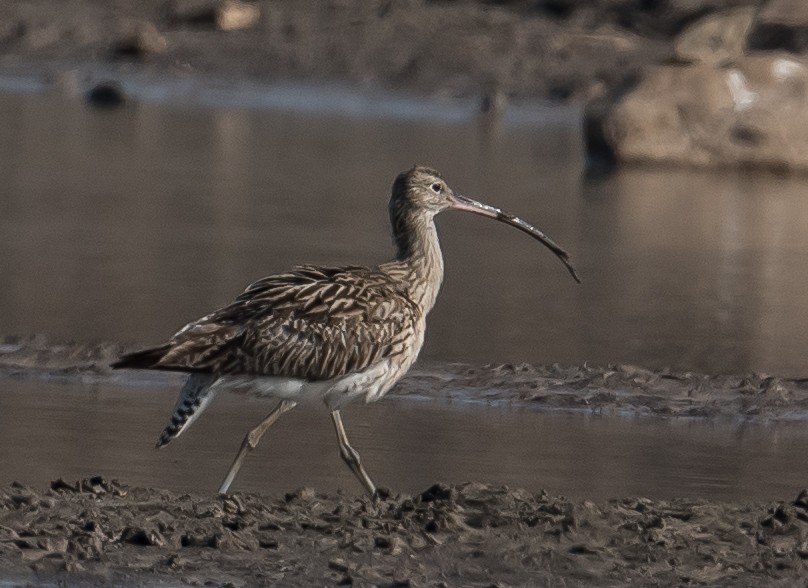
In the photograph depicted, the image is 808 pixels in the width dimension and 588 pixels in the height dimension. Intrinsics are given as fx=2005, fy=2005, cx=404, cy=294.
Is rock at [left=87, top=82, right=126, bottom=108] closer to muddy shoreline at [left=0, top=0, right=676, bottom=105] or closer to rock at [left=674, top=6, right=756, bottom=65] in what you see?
muddy shoreline at [left=0, top=0, right=676, bottom=105]

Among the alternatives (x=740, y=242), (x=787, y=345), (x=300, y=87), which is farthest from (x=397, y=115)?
(x=787, y=345)

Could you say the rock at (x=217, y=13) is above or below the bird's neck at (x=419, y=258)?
below

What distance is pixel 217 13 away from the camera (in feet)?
99.6

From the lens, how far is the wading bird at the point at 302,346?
24.0 ft

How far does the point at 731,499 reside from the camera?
770 cm

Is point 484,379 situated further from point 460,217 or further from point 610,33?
point 610,33

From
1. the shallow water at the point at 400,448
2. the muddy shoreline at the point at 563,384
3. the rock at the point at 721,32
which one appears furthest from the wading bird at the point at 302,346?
the rock at the point at 721,32

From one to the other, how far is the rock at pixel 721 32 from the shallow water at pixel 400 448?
16.4m

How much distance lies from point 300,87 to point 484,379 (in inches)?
752

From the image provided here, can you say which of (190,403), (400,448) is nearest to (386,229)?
(400,448)

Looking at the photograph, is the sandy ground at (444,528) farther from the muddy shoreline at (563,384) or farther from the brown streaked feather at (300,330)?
the brown streaked feather at (300,330)

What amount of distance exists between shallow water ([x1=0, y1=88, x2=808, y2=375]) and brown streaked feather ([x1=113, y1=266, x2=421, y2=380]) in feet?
9.24

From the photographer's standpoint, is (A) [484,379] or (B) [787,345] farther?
(B) [787,345]

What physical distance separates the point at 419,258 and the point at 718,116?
14386 mm
